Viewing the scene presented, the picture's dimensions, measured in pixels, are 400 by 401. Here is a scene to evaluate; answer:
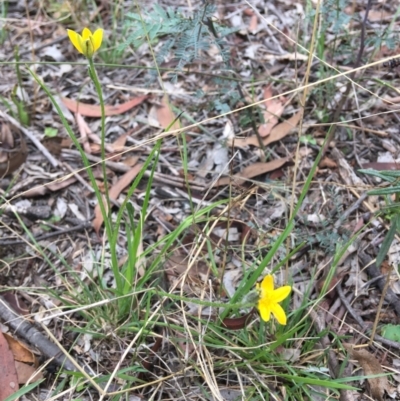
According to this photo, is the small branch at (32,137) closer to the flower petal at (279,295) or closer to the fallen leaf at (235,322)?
the fallen leaf at (235,322)

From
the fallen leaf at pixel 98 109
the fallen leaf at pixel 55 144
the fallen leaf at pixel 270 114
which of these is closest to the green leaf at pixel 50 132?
the fallen leaf at pixel 55 144

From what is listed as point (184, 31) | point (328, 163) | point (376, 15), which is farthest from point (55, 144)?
point (376, 15)

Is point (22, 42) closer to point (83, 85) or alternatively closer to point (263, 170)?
point (83, 85)

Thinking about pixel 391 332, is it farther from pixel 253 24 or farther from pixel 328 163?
pixel 253 24

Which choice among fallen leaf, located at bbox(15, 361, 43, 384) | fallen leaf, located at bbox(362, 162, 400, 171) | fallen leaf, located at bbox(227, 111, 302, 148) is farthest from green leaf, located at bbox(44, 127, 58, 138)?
fallen leaf, located at bbox(362, 162, 400, 171)

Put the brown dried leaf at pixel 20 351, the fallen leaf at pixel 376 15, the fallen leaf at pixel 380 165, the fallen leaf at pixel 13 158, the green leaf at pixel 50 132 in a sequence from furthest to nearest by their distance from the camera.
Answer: the fallen leaf at pixel 376 15, the green leaf at pixel 50 132, the fallen leaf at pixel 13 158, the fallen leaf at pixel 380 165, the brown dried leaf at pixel 20 351

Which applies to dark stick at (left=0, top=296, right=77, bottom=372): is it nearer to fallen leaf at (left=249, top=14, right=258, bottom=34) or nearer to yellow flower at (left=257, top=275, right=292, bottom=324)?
yellow flower at (left=257, top=275, right=292, bottom=324)
